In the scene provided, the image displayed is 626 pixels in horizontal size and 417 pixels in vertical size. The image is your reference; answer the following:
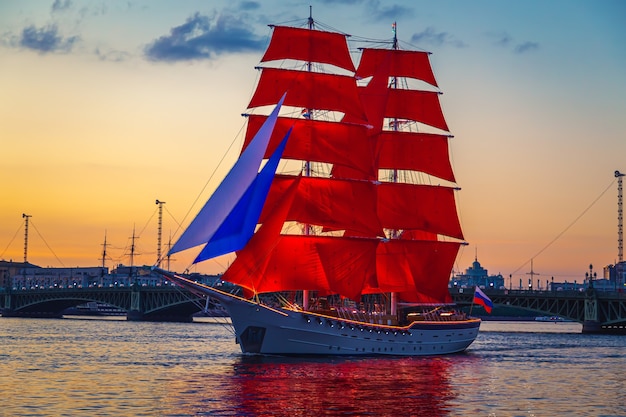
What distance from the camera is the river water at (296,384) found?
168 ft

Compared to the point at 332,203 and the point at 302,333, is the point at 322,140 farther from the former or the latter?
the point at 302,333

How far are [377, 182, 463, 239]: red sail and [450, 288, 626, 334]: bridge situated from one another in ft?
152

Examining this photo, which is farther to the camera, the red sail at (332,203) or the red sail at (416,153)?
the red sail at (416,153)

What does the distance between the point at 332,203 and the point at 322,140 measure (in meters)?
5.22

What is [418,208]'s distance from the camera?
93938mm

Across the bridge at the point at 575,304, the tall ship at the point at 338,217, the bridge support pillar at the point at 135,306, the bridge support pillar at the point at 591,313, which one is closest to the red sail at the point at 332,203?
the tall ship at the point at 338,217

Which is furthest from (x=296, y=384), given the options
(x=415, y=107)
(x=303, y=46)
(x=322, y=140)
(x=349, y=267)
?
(x=415, y=107)

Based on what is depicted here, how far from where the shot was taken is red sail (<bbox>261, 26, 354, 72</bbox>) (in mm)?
85500

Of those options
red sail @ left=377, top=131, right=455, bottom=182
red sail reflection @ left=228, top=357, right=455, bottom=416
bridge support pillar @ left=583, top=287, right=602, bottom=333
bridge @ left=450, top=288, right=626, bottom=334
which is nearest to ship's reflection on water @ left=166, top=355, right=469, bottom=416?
red sail reflection @ left=228, top=357, right=455, bottom=416

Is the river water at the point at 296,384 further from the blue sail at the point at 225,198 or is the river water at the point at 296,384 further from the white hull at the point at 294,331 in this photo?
the blue sail at the point at 225,198

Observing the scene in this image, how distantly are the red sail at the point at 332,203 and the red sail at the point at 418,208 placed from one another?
7957mm

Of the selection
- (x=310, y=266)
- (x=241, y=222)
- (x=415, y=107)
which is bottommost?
(x=310, y=266)

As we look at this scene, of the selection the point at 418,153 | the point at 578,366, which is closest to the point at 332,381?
the point at 578,366

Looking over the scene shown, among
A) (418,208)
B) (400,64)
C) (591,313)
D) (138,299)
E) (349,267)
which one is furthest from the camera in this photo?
(138,299)
